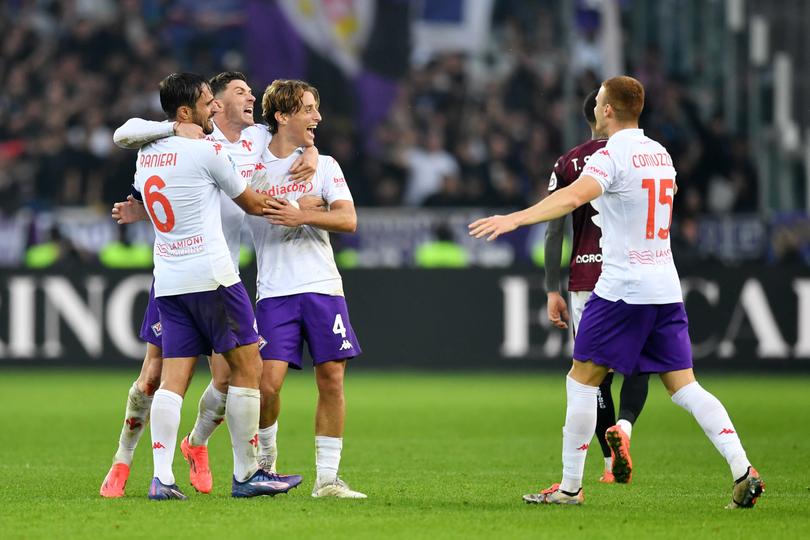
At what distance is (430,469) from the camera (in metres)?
9.25

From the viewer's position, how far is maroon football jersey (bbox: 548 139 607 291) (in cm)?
857

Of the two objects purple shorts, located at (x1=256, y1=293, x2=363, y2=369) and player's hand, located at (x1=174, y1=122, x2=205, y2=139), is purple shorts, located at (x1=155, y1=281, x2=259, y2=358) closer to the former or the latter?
purple shorts, located at (x1=256, y1=293, x2=363, y2=369)

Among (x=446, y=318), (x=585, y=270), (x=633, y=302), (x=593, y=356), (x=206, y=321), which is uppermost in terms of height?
(x=585, y=270)

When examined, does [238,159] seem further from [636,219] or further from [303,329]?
[636,219]

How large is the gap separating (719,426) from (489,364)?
10154 mm

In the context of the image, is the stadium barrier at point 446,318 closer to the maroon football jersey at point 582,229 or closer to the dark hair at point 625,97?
the maroon football jersey at point 582,229

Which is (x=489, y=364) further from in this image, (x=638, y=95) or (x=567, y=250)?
(x=638, y=95)

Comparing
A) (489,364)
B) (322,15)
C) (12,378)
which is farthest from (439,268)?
(322,15)

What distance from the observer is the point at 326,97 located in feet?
75.9

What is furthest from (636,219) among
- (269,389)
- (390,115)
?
(390,115)

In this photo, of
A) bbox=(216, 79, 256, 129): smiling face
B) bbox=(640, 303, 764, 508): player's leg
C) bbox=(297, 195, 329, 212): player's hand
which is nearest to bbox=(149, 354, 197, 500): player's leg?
bbox=(297, 195, 329, 212): player's hand

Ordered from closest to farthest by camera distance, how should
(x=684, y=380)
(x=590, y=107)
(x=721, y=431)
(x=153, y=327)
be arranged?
(x=721, y=431) → (x=684, y=380) → (x=153, y=327) → (x=590, y=107)

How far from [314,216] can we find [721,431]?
2327 millimetres

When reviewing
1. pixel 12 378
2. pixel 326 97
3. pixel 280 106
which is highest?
pixel 326 97
